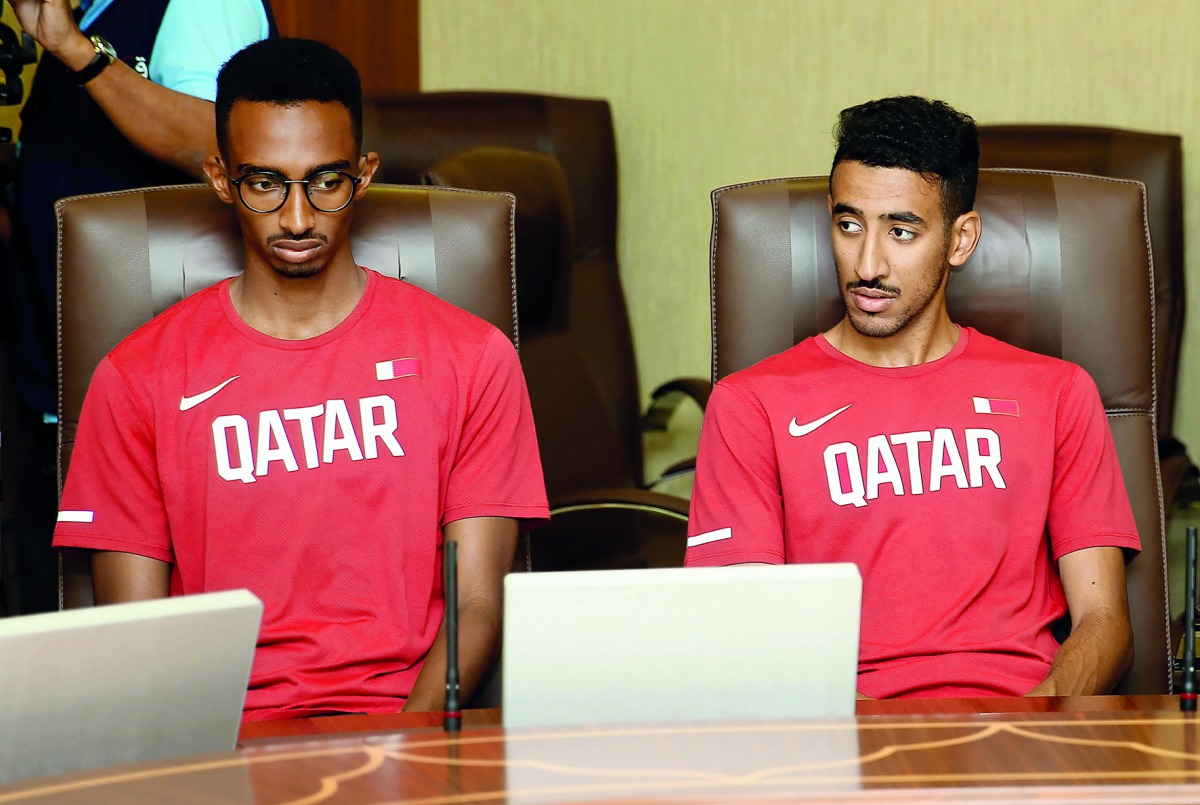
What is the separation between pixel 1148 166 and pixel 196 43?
66.9 inches

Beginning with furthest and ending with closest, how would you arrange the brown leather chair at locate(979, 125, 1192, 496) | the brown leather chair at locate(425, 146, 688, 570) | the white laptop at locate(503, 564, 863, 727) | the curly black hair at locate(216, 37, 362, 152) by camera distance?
the brown leather chair at locate(979, 125, 1192, 496) < the brown leather chair at locate(425, 146, 688, 570) < the curly black hair at locate(216, 37, 362, 152) < the white laptop at locate(503, 564, 863, 727)

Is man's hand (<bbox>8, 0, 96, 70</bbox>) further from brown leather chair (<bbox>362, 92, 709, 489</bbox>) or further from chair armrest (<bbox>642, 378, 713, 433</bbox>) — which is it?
chair armrest (<bbox>642, 378, 713, 433</bbox>)

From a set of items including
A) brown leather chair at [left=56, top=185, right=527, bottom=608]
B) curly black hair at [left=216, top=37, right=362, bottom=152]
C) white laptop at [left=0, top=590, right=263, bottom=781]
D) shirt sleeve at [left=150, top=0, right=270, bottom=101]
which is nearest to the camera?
white laptop at [left=0, top=590, right=263, bottom=781]

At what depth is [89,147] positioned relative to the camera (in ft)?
7.27

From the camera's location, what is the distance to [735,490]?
1.79 m

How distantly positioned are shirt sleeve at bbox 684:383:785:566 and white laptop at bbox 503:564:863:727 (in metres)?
0.62

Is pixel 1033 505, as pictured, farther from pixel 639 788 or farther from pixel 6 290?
pixel 6 290

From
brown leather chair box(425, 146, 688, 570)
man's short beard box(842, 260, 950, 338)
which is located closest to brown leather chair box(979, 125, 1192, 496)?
brown leather chair box(425, 146, 688, 570)

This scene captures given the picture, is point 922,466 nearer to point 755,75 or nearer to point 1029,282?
point 1029,282

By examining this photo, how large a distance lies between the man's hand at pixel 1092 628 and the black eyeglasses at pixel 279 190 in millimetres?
951

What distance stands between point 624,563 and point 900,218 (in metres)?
0.77

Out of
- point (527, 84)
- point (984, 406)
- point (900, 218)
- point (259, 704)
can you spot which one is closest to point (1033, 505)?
point (984, 406)

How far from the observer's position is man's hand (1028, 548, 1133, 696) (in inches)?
65.6

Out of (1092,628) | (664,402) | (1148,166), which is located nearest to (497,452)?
(1092,628)
